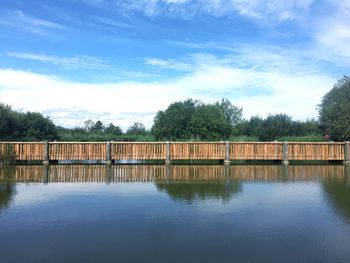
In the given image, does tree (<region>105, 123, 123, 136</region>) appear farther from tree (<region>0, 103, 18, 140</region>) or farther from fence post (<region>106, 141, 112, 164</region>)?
fence post (<region>106, 141, 112, 164</region>)

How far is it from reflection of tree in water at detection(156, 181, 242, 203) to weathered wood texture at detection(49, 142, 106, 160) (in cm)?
1041

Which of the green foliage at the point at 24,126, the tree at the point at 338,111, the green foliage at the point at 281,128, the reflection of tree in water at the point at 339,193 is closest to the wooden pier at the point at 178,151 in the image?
the tree at the point at 338,111

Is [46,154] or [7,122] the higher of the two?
[7,122]

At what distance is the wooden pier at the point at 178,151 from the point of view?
24.6 metres

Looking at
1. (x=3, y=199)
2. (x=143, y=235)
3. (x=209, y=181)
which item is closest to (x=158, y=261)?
(x=143, y=235)

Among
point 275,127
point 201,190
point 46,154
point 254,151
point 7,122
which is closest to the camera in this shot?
point 201,190

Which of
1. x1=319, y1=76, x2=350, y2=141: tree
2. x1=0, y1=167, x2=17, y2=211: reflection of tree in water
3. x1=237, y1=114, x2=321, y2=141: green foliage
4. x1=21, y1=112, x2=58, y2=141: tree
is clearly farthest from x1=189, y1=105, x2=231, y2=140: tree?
x1=0, y1=167, x2=17, y2=211: reflection of tree in water

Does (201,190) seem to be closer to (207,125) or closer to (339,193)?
(339,193)

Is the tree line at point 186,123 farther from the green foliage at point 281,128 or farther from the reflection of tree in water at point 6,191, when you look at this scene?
the reflection of tree in water at point 6,191

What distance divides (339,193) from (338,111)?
18.9m

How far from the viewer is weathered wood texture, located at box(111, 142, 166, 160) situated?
2508cm

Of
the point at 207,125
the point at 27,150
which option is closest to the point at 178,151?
the point at 27,150

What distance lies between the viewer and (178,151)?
998 inches

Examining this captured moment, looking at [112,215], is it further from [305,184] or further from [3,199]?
[305,184]
